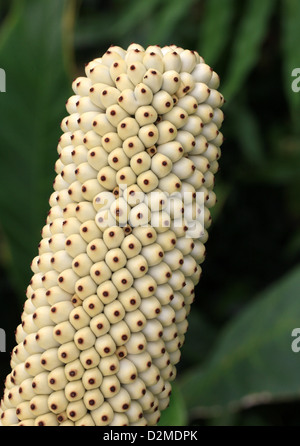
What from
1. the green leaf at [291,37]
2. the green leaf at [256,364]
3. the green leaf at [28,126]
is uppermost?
the green leaf at [291,37]

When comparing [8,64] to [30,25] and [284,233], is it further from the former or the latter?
[284,233]

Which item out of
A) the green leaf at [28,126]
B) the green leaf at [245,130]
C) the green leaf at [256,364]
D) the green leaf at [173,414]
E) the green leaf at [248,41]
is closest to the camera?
the green leaf at [173,414]

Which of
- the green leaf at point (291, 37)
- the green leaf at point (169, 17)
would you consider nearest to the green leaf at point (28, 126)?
the green leaf at point (169, 17)

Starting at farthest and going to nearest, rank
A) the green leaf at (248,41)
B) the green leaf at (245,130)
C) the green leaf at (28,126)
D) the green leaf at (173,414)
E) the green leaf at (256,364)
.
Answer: the green leaf at (245,130) → the green leaf at (248,41) → the green leaf at (28,126) → the green leaf at (256,364) → the green leaf at (173,414)

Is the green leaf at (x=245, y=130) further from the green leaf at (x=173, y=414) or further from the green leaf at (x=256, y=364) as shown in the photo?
the green leaf at (x=173, y=414)

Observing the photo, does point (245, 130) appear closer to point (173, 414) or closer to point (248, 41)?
point (248, 41)

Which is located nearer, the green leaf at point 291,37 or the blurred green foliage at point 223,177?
the blurred green foliage at point 223,177

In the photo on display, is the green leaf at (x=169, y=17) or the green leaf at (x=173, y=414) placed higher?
the green leaf at (x=169, y=17)
